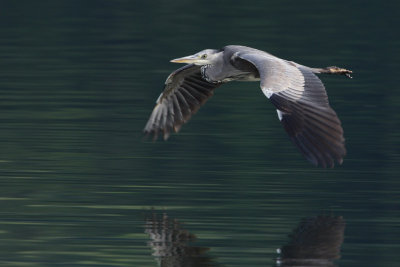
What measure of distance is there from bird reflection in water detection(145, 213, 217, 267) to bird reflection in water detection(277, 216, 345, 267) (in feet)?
2.06

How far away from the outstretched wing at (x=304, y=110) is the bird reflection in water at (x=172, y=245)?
49.0 inches

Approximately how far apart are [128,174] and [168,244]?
9.49 feet

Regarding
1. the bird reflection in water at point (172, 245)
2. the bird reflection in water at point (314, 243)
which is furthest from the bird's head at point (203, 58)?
the bird reflection in water at point (314, 243)

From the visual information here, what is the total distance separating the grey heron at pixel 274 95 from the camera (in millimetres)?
10594

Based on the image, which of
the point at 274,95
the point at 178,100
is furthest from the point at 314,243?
the point at 178,100

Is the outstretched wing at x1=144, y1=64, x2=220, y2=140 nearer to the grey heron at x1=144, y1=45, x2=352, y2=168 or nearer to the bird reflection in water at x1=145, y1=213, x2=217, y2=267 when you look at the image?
the grey heron at x1=144, y1=45, x2=352, y2=168

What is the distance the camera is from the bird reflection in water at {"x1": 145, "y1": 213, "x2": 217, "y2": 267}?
9414 millimetres

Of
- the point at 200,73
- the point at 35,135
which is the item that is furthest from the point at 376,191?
the point at 35,135

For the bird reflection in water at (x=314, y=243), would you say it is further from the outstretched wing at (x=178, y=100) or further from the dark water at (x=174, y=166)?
the outstretched wing at (x=178, y=100)

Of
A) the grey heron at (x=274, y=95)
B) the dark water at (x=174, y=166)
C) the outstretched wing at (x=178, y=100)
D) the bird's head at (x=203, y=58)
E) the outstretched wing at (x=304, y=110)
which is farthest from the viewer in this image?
the outstretched wing at (x=178, y=100)

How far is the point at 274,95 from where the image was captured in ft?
37.5

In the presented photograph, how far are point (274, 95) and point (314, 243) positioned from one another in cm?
194

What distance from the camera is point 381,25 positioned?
28.8 m

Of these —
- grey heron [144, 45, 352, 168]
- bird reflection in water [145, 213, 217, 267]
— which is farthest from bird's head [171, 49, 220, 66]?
bird reflection in water [145, 213, 217, 267]
